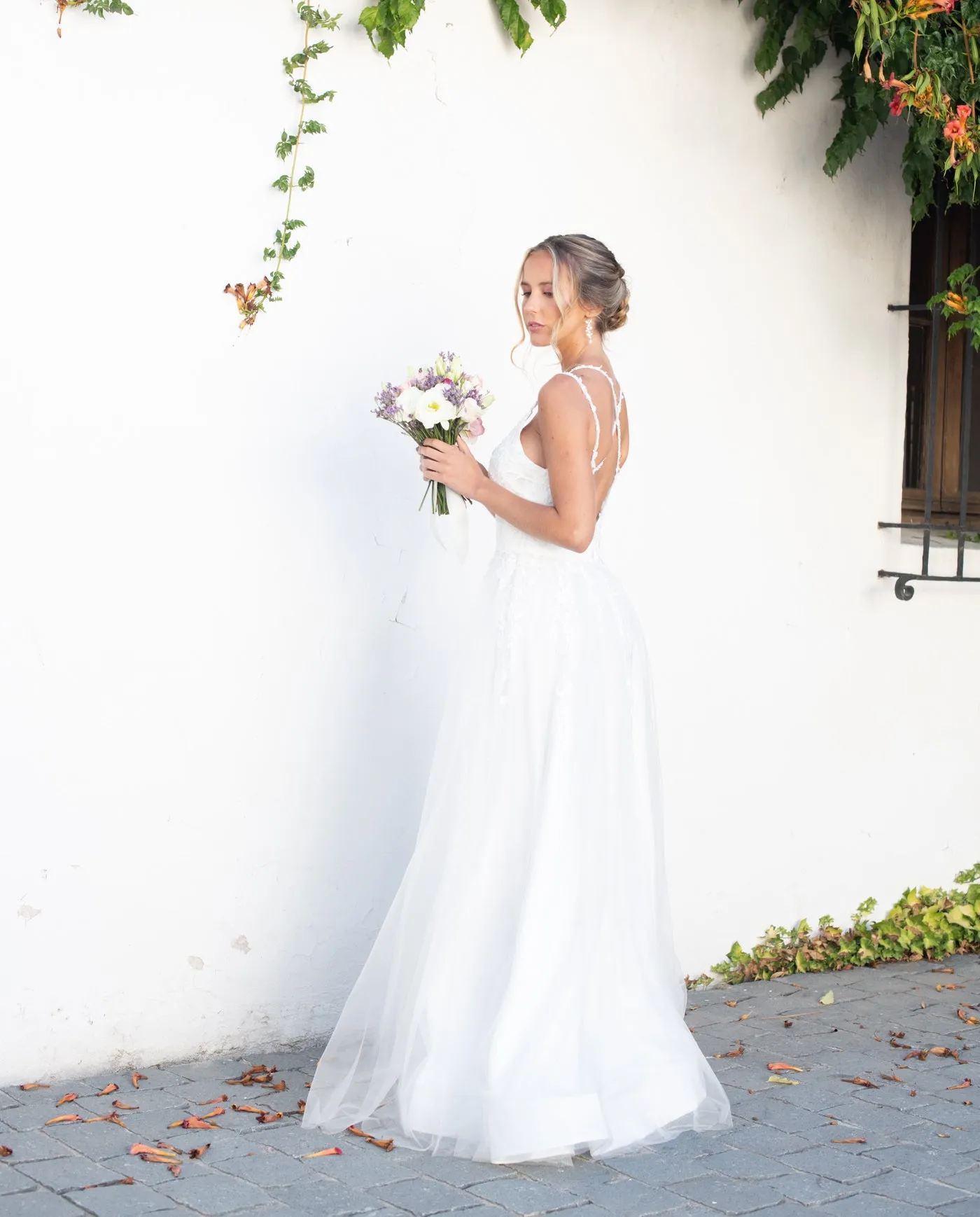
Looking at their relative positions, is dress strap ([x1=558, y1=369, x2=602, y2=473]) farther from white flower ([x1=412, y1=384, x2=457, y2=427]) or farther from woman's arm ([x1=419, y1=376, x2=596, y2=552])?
white flower ([x1=412, y1=384, x2=457, y2=427])

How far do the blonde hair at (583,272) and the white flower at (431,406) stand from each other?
34 centimetres

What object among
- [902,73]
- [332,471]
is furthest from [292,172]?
[902,73]

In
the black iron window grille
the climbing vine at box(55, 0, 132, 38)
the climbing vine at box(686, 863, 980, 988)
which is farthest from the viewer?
the black iron window grille

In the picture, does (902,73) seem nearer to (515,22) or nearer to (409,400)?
(515,22)

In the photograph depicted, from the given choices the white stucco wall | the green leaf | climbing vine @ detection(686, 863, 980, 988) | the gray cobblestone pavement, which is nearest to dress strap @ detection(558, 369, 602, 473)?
the white stucco wall

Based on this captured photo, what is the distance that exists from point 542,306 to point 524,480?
17.2 inches

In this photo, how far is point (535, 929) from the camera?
3447 mm

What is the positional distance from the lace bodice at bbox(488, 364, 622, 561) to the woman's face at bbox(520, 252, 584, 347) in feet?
0.40

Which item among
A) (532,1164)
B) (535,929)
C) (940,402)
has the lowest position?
(532,1164)

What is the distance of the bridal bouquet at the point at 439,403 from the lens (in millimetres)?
3525

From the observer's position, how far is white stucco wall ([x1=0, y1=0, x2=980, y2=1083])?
3.76 m

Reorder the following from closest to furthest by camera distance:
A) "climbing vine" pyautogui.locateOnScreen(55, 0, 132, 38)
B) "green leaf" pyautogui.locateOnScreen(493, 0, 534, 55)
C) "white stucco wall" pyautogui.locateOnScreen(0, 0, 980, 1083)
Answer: "climbing vine" pyautogui.locateOnScreen(55, 0, 132, 38) → "white stucco wall" pyautogui.locateOnScreen(0, 0, 980, 1083) → "green leaf" pyautogui.locateOnScreen(493, 0, 534, 55)

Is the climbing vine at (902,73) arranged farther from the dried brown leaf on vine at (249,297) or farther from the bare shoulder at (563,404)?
the dried brown leaf on vine at (249,297)

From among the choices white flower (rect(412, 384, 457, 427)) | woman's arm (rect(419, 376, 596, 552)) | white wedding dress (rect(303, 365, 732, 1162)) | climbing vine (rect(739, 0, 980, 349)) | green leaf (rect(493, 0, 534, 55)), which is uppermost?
climbing vine (rect(739, 0, 980, 349))
